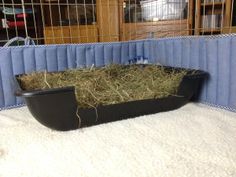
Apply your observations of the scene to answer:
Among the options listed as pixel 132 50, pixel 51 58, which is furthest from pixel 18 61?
pixel 132 50

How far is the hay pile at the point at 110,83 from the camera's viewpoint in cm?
81

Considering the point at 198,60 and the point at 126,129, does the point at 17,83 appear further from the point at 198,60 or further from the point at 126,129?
the point at 198,60

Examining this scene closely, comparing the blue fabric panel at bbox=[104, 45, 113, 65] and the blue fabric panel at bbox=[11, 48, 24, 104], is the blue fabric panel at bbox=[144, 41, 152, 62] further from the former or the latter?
the blue fabric panel at bbox=[11, 48, 24, 104]

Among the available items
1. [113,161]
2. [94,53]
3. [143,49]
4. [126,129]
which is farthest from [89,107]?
[143,49]

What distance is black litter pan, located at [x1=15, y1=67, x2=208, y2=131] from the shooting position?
69cm

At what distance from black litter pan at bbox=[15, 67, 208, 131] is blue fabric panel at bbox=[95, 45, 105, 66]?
429mm

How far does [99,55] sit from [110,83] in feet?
1.14

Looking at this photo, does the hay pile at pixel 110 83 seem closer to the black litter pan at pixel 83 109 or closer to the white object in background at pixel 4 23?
the black litter pan at pixel 83 109

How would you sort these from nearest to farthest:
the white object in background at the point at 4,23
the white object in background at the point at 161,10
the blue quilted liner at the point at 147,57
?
1. the blue quilted liner at the point at 147,57
2. the white object in background at the point at 161,10
3. the white object in background at the point at 4,23

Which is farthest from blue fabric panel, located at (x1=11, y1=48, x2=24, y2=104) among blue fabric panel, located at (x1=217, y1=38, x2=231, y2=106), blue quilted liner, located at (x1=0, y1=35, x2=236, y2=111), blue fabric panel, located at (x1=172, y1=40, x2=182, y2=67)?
blue fabric panel, located at (x1=217, y1=38, x2=231, y2=106)

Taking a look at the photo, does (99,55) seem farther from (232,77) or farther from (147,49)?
(232,77)

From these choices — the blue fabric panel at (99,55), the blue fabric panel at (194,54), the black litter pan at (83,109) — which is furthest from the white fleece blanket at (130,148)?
the blue fabric panel at (99,55)

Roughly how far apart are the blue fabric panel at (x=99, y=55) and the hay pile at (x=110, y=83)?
15cm

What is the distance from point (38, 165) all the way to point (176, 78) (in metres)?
0.55
